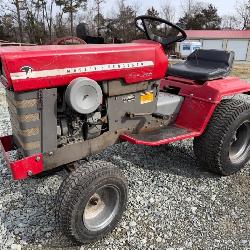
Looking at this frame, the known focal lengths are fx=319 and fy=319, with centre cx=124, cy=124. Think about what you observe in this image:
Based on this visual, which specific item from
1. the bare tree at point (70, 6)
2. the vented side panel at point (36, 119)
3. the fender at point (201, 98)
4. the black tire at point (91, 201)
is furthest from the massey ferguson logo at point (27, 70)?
the bare tree at point (70, 6)

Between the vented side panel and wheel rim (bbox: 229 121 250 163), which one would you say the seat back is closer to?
wheel rim (bbox: 229 121 250 163)

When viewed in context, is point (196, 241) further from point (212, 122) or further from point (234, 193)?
point (212, 122)

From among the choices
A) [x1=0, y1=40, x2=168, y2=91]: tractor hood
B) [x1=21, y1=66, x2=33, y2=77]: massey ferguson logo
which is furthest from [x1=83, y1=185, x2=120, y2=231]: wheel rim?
[x1=21, y1=66, x2=33, y2=77]: massey ferguson logo

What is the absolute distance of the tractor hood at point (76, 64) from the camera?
215cm

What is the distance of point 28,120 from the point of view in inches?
92.6

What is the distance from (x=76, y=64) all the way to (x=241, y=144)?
92.4 inches

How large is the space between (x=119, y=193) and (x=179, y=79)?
172 centimetres

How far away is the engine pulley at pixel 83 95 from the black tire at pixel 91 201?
0.44 m

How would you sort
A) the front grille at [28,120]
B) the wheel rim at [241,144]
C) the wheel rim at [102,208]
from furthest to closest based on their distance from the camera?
the wheel rim at [241,144]
the wheel rim at [102,208]
the front grille at [28,120]

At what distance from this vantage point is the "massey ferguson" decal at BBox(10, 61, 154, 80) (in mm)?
2156

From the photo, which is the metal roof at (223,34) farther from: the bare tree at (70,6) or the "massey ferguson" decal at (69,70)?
the "massey ferguson" decal at (69,70)

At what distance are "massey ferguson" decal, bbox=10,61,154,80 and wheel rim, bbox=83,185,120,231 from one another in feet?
3.08

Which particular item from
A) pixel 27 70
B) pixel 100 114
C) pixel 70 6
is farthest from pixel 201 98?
pixel 70 6

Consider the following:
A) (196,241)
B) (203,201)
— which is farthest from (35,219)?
(203,201)
